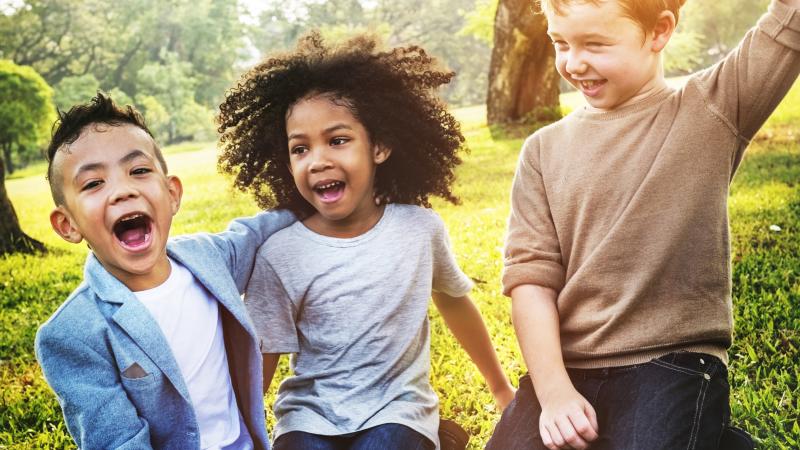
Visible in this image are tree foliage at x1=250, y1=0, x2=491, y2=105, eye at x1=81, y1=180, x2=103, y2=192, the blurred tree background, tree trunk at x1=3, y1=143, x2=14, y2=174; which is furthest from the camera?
tree foliage at x1=250, y1=0, x2=491, y2=105

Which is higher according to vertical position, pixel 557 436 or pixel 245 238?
pixel 245 238

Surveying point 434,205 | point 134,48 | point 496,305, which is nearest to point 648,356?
point 496,305

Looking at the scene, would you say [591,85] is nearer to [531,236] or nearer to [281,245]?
[531,236]

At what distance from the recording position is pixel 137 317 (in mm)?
1969

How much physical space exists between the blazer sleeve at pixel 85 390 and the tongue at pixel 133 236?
311 mm

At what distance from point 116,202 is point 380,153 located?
3.01 ft

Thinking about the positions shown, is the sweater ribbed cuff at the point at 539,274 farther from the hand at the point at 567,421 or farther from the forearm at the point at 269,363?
the forearm at the point at 269,363

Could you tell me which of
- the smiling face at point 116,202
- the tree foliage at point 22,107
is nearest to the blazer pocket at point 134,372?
the smiling face at point 116,202

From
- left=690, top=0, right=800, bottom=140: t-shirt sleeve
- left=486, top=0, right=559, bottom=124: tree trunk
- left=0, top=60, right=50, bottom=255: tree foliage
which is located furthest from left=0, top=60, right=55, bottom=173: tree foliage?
left=690, top=0, right=800, bottom=140: t-shirt sleeve

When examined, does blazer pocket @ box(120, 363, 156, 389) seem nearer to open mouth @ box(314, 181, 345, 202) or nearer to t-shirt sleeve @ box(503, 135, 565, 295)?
open mouth @ box(314, 181, 345, 202)

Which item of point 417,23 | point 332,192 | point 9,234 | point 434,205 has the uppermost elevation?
point 332,192

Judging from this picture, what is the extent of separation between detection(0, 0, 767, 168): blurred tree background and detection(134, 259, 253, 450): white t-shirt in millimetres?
25267

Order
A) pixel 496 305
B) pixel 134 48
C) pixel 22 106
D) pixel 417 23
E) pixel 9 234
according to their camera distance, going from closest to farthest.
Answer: pixel 496 305
pixel 9 234
pixel 22 106
pixel 134 48
pixel 417 23

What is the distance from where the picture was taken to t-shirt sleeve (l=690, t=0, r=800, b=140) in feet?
5.92
